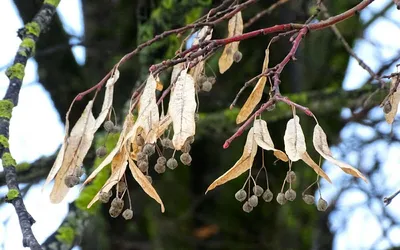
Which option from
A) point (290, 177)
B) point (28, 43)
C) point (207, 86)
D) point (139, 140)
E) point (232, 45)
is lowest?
point (290, 177)

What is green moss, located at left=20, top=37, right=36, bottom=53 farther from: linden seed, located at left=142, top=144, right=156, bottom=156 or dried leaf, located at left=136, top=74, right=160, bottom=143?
linden seed, located at left=142, top=144, right=156, bottom=156

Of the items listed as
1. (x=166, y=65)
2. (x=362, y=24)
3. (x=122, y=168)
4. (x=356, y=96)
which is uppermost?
(x=362, y=24)

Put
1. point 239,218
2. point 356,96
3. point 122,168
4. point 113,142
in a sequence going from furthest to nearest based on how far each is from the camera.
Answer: point 239,218 → point 356,96 → point 113,142 → point 122,168

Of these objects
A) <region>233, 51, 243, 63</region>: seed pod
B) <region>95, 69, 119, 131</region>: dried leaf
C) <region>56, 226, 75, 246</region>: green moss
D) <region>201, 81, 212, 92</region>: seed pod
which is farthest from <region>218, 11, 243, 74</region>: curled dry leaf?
<region>56, 226, 75, 246</region>: green moss

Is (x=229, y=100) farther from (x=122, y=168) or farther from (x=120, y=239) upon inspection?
(x=122, y=168)

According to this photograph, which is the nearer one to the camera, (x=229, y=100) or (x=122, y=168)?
(x=122, y=168)

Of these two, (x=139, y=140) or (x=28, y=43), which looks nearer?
(x=139, y=140)

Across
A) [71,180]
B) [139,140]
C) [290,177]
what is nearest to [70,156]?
[71,180]

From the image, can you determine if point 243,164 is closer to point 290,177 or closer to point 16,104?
point 290,177

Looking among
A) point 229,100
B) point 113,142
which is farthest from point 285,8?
point 113,142
